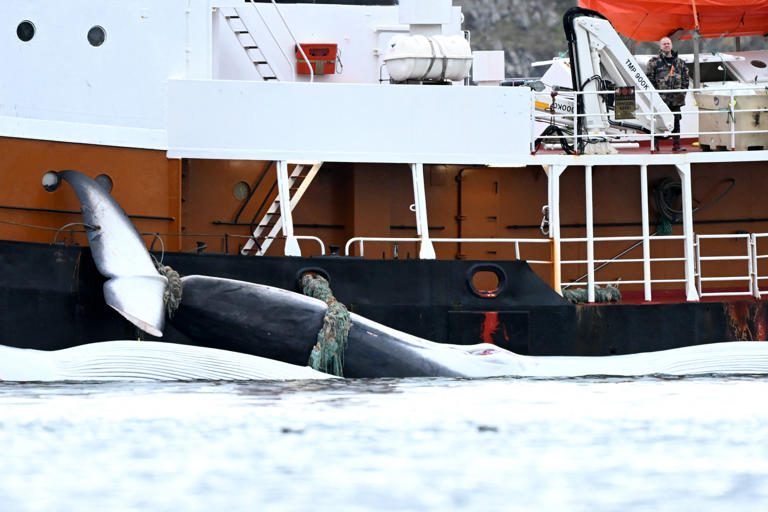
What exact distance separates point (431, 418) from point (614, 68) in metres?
7.04

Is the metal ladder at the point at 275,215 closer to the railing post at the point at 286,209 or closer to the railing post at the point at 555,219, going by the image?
the railing post at the point at 286,209

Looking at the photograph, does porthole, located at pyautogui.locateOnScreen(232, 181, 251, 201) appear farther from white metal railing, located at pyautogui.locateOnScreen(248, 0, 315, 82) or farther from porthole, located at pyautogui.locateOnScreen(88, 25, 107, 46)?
porthole, located at pyautogui.locateOnScreen(88, 25, 107, 46)

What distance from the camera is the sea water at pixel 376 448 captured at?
12.0m

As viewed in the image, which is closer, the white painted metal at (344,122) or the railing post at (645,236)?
the white painted metal at (344,122)

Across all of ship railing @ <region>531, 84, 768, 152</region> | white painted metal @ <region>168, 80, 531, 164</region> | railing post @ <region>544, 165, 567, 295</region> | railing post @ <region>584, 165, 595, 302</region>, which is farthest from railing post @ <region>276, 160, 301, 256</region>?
railing post @ <region>584, 165, 595, 302</region>

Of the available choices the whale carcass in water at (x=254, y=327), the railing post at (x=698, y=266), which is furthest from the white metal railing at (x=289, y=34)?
the railing post at (x=698, y=266)

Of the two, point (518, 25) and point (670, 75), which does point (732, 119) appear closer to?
point (670, 75)

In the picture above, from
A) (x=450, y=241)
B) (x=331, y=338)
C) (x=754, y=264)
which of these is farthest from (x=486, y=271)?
(x=754, y=264)

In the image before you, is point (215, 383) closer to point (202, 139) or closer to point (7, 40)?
point (202, 139)

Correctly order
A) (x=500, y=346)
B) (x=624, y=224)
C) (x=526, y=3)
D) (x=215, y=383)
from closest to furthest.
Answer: (x=215, y=383) → (x=500, y=346) → (x=624, y=224) → (x=526, y=3)

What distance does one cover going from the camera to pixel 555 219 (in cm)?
1745

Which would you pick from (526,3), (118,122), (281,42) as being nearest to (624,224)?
(281,42)

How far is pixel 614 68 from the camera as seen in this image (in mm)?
19344

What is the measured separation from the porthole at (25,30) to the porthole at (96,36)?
62 centimetres
